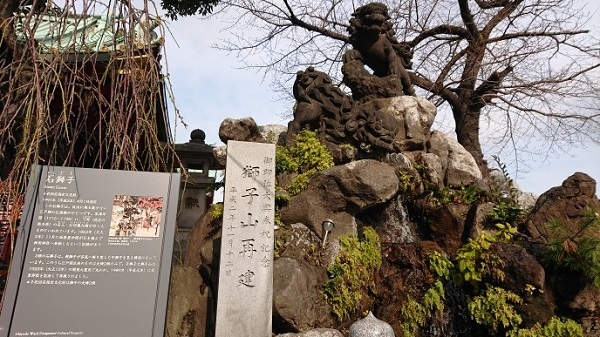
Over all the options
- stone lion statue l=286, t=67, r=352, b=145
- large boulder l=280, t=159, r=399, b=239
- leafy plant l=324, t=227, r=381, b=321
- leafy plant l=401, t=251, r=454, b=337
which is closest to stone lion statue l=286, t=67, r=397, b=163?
stone lion statue l=286, t=67, r=352, b=145

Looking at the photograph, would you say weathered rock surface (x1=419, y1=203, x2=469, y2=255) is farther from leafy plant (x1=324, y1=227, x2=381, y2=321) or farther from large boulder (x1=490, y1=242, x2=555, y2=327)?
large boulder (x1=490, y1=242, x2=555, y2=327)

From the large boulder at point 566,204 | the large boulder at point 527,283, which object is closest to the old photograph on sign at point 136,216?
the large boulder at point 527,283

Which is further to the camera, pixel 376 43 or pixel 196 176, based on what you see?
pixel 196 176

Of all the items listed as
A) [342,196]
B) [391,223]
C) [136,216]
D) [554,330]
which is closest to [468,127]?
[391,223]

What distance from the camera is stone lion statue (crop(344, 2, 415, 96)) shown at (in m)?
8.57

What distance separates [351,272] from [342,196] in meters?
1.09

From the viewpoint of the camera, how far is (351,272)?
17.3 ft

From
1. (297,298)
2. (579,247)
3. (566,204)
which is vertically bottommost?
(297,298)

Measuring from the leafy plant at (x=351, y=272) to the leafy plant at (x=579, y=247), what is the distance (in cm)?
207

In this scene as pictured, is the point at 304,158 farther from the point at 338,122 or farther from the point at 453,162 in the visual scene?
the point at 453,162

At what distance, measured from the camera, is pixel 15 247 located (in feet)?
8.16

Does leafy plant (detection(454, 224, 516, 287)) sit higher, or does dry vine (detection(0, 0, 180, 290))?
dry vine (detection(0, 0, 180, 290))

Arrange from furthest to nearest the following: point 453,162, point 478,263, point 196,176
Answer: point 196,176, point 453,162, point 478,263

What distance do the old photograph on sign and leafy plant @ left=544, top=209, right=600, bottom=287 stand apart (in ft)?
13.4
